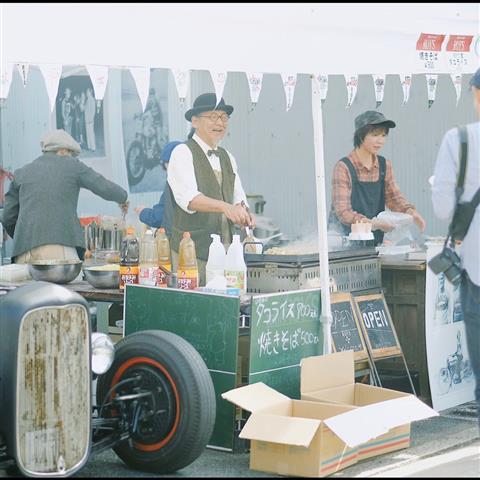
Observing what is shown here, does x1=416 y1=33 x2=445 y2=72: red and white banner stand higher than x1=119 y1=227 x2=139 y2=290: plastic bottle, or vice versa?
x1=416 y1=33 x2=445 y2=72: red and white banner

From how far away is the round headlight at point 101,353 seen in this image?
514 centimetres

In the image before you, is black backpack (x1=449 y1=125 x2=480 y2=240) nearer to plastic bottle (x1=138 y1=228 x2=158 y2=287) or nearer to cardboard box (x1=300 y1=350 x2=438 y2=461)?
cardboard box (x1=300 y1=350 x2=438 y2=461)

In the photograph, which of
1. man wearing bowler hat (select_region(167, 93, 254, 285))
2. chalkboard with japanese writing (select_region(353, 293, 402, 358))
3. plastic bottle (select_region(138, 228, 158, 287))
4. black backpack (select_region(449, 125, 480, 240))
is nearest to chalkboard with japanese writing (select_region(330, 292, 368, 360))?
chalkboard with japanese writing (select_region(353, 293, 402, 358))

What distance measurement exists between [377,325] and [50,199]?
2.41m

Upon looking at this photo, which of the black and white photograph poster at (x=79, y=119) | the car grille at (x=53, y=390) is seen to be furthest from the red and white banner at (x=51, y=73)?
the black and white photograph poster at (x=79, y=119)

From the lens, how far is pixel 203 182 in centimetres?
743

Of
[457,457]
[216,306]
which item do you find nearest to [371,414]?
[457,457]

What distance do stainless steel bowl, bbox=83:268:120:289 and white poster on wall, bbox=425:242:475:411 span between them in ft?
6.17

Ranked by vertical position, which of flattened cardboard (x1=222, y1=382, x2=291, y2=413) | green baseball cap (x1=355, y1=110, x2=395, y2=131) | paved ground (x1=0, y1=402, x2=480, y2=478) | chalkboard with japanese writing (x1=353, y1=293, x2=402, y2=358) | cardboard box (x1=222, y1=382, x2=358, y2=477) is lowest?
paved ground (x1=0, y1=402, x2=480, y2=478)

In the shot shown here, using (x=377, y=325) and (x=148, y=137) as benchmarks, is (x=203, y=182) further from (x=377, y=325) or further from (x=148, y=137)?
(x=148, y=137)

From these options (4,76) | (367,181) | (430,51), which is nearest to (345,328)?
(367,181)

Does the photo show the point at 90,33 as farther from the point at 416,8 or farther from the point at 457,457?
the point at 457,457

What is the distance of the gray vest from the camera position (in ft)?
24.2

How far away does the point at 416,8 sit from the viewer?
6176 millimetres
